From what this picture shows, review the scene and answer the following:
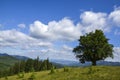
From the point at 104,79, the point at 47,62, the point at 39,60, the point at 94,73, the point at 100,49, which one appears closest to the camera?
the point at 104,79

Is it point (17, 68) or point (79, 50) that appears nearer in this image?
point (79, 50)

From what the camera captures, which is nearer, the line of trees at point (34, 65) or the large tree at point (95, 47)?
the large tree at point (95, 47)

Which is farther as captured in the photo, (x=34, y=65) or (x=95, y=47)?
(x=34, y=65)

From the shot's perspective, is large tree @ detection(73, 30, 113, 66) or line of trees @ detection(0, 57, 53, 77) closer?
large tree @ detection(73, 30, 113, 66)

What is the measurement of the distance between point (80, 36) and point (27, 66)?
A: 366 feet

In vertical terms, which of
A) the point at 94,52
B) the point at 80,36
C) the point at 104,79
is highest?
the point at 80,36

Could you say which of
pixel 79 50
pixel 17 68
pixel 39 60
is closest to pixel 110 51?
pixel 79 50

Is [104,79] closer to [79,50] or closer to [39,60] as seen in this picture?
[79,50]

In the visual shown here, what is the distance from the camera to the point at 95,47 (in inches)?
2707

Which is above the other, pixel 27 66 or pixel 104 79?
pixel 27 66

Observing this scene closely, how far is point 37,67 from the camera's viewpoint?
6614 inches

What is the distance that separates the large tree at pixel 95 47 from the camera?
67.9 metres

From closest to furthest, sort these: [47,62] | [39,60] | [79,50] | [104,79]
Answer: [104,79] → [79,50] → [47,62] → [39,60]

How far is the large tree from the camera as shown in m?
67.9
